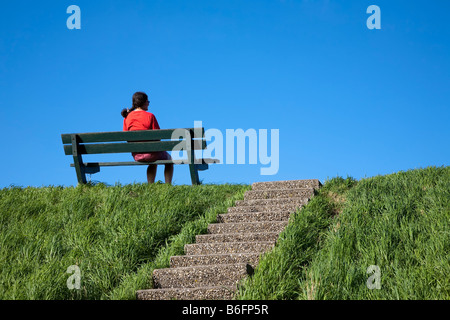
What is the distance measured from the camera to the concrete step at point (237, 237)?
21.7ft

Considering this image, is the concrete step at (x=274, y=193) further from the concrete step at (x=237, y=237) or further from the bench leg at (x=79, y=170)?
the bench leg at (x=79, y=170)

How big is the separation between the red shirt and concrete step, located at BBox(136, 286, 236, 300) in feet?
17.2

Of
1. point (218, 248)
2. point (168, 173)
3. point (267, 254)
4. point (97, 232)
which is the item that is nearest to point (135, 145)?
point (168, 173)

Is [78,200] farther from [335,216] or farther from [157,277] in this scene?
[335,216]

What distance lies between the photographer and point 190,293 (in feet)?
17.0

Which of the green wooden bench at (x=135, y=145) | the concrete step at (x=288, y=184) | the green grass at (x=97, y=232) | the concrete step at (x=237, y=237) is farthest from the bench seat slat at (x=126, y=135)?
the concrete step at (x=237, y=237)

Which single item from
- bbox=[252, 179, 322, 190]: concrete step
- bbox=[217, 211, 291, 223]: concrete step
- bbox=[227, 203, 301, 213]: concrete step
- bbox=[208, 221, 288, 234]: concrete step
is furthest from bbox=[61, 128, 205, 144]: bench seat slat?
bbox=[208, 221, 288, 234]: concrete step

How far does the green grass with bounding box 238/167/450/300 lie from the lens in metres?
4.71

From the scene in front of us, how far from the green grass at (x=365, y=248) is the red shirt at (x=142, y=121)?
13.7ft

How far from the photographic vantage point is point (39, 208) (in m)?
8.30
